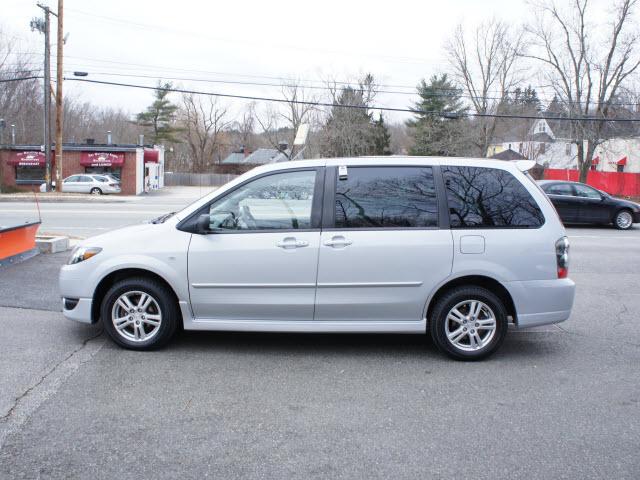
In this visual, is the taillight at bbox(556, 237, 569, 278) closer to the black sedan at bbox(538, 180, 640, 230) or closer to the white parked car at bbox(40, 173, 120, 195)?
the black sedan at bbox(538, 180, 640, 230)

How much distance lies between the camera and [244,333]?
5.89 metres

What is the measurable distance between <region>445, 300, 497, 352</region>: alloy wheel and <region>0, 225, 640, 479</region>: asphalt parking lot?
213mm

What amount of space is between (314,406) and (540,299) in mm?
2302

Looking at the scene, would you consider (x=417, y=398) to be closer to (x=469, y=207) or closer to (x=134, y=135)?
(x=469, y=207)

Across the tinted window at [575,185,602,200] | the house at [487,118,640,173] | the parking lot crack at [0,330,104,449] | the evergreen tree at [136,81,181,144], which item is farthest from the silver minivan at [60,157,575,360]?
the evergreen tree at [136,81,181,144]

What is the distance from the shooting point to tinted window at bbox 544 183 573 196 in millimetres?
18469

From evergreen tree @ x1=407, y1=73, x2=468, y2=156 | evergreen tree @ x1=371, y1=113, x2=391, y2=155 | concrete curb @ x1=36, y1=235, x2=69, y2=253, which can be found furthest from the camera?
evergreen tree @ x1=371, y1=113, x2=391, y2=155

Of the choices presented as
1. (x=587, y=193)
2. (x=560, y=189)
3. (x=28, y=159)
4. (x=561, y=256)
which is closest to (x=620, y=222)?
(x=587, y=193)

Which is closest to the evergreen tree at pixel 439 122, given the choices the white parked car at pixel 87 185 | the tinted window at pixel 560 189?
the white parked car at pixel 87 185

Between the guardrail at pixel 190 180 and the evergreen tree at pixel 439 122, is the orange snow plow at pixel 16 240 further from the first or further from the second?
the guardrail at pixel 190 180

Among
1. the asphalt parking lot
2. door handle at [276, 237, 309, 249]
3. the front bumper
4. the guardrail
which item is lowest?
the guardrail

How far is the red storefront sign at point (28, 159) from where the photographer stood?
131 ft

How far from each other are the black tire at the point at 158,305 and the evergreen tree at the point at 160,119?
239 feet

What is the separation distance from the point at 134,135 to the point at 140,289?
82790 millimetres
